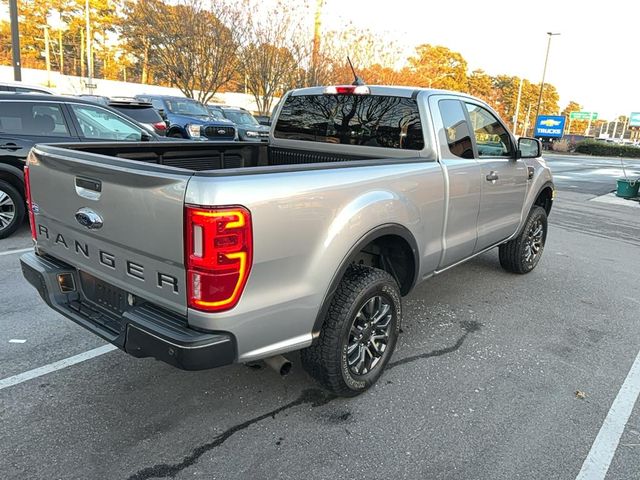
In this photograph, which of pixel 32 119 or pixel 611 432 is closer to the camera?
pixel 611 432

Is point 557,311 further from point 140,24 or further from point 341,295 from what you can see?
point 140,24

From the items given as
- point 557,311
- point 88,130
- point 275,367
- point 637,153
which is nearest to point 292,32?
point 88,130

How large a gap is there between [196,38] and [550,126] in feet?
109

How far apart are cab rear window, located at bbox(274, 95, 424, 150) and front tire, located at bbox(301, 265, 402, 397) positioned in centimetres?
122

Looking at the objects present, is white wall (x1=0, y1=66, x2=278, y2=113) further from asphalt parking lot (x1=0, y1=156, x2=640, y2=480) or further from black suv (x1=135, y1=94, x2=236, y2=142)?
asphalt parking lot (x1=0, y1=156, x2=640, y2=480)

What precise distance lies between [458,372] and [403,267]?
0.82 meters

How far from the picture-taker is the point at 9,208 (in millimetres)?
6062

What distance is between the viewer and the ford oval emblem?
8.17ft

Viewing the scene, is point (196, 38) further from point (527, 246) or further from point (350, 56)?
point (527, 246)

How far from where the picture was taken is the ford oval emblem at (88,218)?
2.49m

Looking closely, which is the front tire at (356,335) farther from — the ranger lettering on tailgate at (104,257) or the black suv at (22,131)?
the black suv at (22,131)

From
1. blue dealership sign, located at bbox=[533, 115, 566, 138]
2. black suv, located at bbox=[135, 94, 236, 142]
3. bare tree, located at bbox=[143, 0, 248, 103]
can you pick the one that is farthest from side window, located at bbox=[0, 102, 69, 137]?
blue dealership sign, located at bbox=[533, 115, 566, 138]

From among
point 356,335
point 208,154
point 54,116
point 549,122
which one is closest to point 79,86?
point 54,116

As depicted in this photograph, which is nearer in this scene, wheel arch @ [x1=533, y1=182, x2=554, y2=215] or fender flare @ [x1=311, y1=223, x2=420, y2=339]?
fender flare @ [x1=311, y1=223, x2=420, y2=339]
